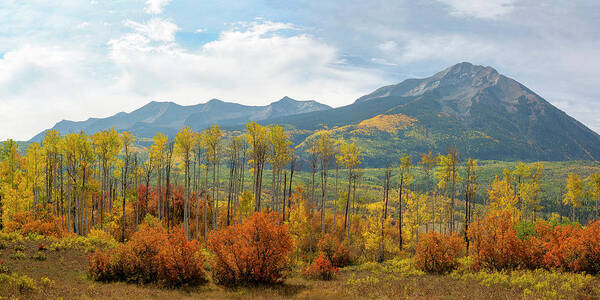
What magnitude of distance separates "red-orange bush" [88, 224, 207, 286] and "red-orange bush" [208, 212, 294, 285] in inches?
73.2

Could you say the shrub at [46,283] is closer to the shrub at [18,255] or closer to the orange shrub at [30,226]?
the shrub at [18,255]

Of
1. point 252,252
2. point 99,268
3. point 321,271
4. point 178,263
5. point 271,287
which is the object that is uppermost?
point 252,252

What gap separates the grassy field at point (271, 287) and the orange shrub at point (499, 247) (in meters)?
2.18

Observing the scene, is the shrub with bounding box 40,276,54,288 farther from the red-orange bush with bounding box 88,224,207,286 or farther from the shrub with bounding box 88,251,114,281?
the shrub with bounding box 88,251,114,281

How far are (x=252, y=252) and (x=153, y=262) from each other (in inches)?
300

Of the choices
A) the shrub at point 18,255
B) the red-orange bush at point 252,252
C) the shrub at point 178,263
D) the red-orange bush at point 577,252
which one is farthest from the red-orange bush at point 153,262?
the red-orange bush at point 577,252

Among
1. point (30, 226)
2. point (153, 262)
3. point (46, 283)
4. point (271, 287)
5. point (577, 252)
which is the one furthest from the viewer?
point (30, 226)

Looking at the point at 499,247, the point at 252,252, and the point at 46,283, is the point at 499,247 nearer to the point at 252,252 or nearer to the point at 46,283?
the point at 252,252

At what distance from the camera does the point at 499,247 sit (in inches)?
1083

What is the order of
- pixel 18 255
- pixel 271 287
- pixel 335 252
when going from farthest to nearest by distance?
pixel 335 252 → pixel 18 255 → pixel 271 287

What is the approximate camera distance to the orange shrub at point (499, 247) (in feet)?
89.6

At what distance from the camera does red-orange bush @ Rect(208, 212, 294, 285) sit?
23469mm

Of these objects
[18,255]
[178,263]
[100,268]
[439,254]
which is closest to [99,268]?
[100,268]

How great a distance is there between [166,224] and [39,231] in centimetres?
1993
